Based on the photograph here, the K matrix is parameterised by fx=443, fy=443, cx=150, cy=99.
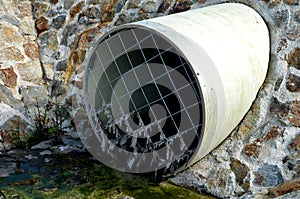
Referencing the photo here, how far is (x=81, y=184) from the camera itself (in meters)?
3.51

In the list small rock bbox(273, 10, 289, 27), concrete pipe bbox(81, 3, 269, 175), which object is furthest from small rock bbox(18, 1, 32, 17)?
small rock bbox(273, 10, 289, 27)

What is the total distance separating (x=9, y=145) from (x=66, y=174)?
2.67ft

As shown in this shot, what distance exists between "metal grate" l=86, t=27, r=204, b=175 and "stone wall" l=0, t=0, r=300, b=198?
38 cm

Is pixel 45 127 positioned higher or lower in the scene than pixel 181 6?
lower

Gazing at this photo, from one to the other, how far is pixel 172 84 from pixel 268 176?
1.04 m

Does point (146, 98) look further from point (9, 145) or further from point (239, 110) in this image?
point (9, 145)

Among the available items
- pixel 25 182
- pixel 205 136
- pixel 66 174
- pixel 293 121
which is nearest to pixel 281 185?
pixel 293 121

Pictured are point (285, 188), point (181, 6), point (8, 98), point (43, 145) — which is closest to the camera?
point (285, 188)

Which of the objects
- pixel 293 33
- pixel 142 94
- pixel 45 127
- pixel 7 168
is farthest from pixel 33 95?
pixel 293 33

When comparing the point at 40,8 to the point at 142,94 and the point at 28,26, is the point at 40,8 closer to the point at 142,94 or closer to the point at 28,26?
the point at 28,26

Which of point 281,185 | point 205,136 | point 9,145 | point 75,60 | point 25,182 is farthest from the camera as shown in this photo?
point 75,60

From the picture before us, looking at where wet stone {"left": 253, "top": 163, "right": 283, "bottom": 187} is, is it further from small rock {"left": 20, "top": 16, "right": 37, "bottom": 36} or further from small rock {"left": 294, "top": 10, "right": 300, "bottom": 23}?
small rock {"left": 20, "top": 16, "right": 37, "bottom": 36}

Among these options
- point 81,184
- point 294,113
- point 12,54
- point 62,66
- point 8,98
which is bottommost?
point 81,184

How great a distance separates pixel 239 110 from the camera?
3330mm
